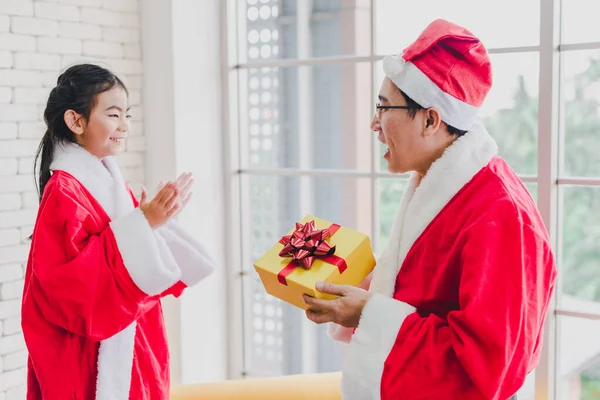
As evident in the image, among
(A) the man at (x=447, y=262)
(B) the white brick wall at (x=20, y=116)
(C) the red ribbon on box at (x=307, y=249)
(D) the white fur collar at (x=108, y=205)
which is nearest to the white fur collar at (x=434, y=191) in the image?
(A) the man at (x=447, y=262)

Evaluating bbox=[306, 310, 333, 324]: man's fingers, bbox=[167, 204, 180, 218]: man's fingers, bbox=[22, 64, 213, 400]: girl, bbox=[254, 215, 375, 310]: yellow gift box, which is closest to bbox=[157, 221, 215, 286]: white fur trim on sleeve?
bbox=[22, 64, 213, 400]: girl

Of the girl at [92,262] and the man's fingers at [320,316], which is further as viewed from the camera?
the girl at [92,262]

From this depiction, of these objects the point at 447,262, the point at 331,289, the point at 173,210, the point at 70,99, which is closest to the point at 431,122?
the point at 447,262

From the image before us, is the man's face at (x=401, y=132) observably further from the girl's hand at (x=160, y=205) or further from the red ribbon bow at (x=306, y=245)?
the girl's hand at (x=160, y=205)

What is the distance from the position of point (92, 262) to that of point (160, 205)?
239 mm

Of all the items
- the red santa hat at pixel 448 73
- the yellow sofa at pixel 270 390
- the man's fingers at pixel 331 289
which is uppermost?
the red santa hat at pixel 448 73

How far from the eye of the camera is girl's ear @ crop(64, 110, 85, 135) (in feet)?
6.70

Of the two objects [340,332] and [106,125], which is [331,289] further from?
[106,125]

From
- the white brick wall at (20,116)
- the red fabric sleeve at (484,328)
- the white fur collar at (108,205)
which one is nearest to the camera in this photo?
the red fabric sleeve at (484,328)

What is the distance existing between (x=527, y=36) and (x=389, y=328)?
131cm

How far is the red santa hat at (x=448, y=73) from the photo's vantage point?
5.19 feet

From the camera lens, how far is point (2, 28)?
2613 mm

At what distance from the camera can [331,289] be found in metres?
1.64

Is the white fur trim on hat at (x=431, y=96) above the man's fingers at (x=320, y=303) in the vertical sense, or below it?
above
